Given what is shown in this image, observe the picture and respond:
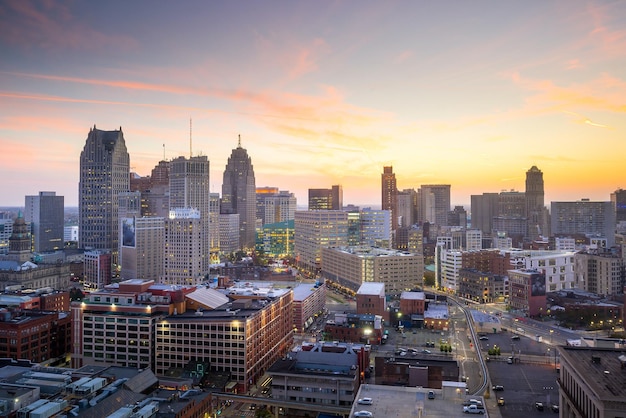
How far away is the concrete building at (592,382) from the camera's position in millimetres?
32219

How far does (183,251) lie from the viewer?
131 meters

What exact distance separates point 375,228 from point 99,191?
3713 inches

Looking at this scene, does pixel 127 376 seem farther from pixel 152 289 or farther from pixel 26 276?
pixel 26 276

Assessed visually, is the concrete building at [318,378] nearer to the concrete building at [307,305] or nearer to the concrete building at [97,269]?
the concrete building at [307,305]

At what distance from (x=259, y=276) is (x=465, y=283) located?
50236mm

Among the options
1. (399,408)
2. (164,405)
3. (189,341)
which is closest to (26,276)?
(189,341)

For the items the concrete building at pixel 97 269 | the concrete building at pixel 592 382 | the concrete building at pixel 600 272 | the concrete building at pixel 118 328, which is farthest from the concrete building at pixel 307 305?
the concrete building at pixel 97 269

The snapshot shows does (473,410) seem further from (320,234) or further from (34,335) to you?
(320,234)

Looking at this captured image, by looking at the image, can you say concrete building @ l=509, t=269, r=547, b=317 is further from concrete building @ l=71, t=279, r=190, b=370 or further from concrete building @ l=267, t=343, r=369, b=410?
concrete building @ l=71, t=279, r=190, b=370

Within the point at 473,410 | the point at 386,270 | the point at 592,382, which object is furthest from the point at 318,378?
the point at 386,270

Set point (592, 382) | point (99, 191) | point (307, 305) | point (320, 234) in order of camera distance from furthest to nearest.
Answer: point (320, 234) < point (99, 191) < point (307, 305) < point (592, 382)

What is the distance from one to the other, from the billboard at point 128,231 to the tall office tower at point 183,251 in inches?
502

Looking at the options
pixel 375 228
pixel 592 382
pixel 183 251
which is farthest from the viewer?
pixel 375 228

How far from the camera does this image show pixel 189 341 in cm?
6412
